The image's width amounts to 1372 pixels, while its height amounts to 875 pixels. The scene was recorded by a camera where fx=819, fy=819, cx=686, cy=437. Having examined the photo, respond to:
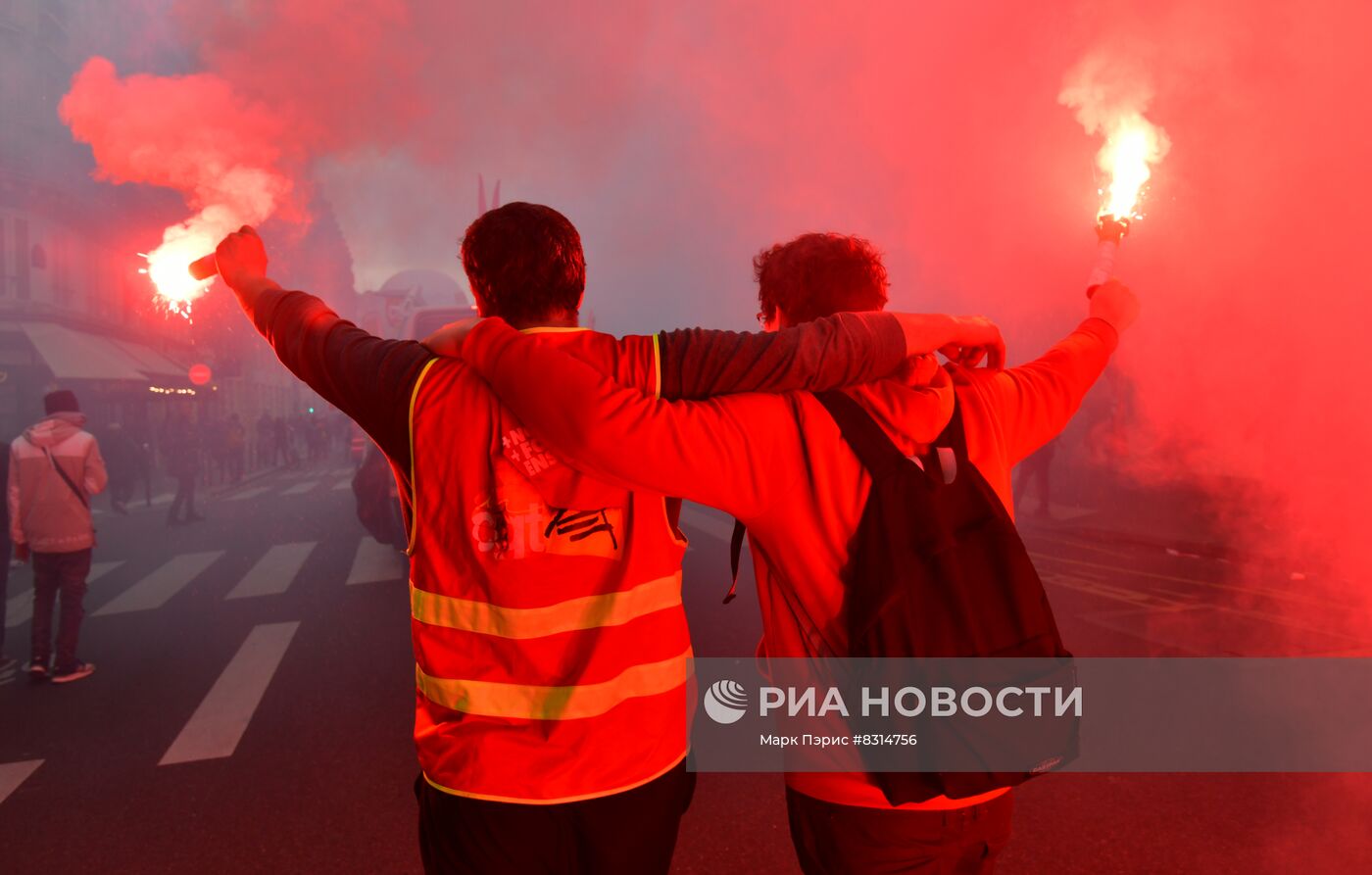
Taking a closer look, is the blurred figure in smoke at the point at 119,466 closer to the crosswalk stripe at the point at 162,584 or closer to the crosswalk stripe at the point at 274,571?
the crosswalk stripe at the point at 162,584

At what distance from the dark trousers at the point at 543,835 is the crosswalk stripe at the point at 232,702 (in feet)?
9.29

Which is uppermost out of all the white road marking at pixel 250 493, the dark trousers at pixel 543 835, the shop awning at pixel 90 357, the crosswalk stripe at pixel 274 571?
the shop awning at pixel 90 357

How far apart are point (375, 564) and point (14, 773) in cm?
456

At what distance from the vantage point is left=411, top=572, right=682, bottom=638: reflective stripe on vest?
1.30 metres

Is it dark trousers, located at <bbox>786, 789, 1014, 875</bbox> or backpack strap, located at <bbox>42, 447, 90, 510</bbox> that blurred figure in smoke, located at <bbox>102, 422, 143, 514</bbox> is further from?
dark trousers, located at <bbox>786, 789, 1014, 875</bbox>

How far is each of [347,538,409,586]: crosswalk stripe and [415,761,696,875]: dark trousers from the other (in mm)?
6270

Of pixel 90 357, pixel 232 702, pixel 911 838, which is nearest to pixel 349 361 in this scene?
pixel 911 838

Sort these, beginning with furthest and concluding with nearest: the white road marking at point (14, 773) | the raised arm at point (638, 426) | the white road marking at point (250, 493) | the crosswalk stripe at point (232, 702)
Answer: the white road marking at point (250, 493), the crosswalk stripe at point (232, 702), the white road marking at point (14, 773), the raised arm at point (638, 426)

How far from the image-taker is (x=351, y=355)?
1317mm

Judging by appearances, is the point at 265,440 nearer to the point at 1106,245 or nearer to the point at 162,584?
the point at 162,584

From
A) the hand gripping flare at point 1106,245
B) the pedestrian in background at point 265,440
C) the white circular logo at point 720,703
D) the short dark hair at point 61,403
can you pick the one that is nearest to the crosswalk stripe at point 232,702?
the short dark hair at point 61,403

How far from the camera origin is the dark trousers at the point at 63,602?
15.6ft

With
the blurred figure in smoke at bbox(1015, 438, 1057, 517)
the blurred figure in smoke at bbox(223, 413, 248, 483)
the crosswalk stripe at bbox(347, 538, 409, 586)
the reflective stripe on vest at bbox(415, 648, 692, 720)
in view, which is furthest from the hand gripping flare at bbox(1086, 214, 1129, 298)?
the blurred figure in smoke at bbox(223, 413, 248, 483)

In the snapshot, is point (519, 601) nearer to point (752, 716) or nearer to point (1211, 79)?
point (752, 716)
